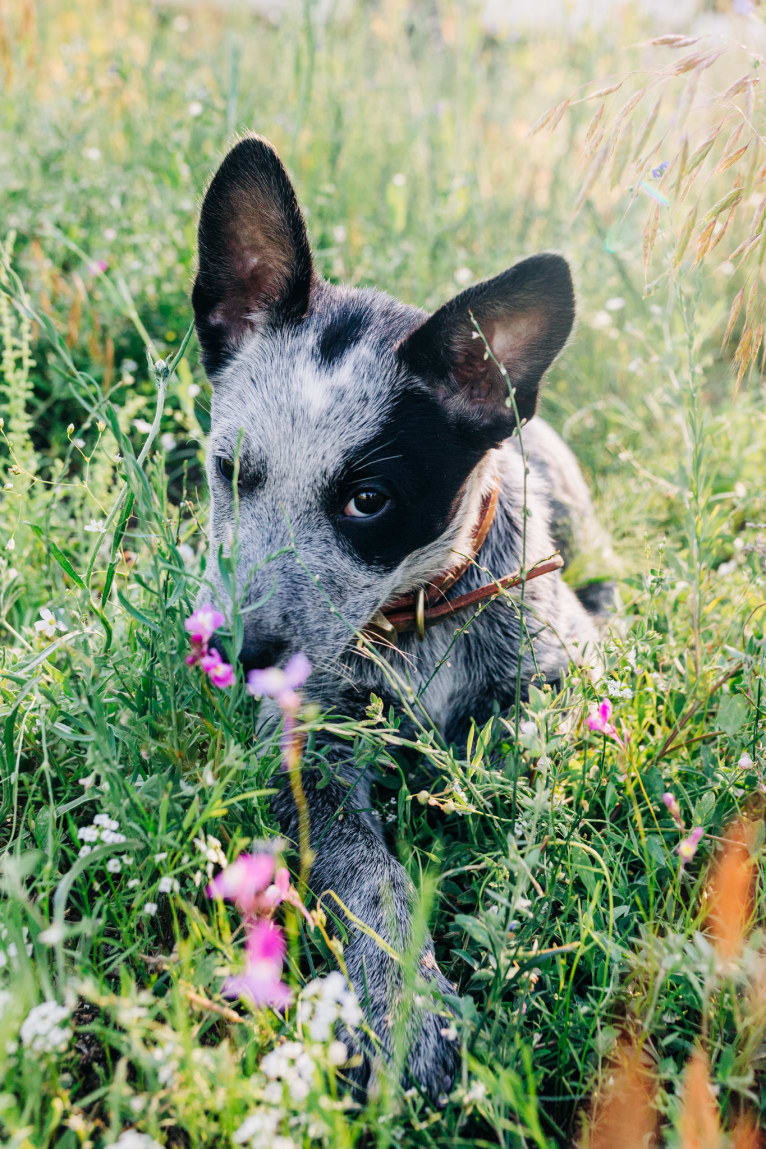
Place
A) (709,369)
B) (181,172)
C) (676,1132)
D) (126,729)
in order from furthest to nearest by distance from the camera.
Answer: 1. (709,369)
2. (181,172)
3. (126,729)
4. (676,1132)

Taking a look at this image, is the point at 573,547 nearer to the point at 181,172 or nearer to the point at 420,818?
the point at 420,818

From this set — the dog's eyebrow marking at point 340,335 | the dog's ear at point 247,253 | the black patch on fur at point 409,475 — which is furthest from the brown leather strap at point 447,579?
the dog's ear at point 247,253

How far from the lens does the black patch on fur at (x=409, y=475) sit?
2.01m

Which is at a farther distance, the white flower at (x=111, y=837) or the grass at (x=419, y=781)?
the white flower at (x=111, y=837)

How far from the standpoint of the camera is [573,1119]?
54.6 inches

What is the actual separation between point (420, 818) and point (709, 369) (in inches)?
133

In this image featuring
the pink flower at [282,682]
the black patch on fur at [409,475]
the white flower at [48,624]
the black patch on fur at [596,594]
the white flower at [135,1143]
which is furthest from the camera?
the black patch on fur at [596,594]

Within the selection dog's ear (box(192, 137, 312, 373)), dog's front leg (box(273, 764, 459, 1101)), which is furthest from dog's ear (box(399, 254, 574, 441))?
dog's front leg (box(273, 764, 459, 1101))

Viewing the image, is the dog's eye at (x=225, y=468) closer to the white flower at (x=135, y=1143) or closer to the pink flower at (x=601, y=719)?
the pink flower at (x=601, y=719)

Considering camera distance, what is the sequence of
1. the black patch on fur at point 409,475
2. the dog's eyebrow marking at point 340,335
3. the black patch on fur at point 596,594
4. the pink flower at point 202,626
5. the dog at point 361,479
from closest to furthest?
the pink flower at point 202,626 < the dog at point 361,479 < the black patch on fur at point 409,475 < the dog's eyebrow marking at point 340,335 < the black patch on fur at point 596,594

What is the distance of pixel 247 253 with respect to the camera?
89.0 inches

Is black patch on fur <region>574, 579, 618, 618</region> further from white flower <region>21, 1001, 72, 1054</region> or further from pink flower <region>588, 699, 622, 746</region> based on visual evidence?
white flower <region>21, 1001, 72, 1054</region>

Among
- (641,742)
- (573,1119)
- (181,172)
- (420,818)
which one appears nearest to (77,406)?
(181,172)

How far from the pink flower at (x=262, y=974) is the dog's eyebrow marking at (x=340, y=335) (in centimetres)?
132
